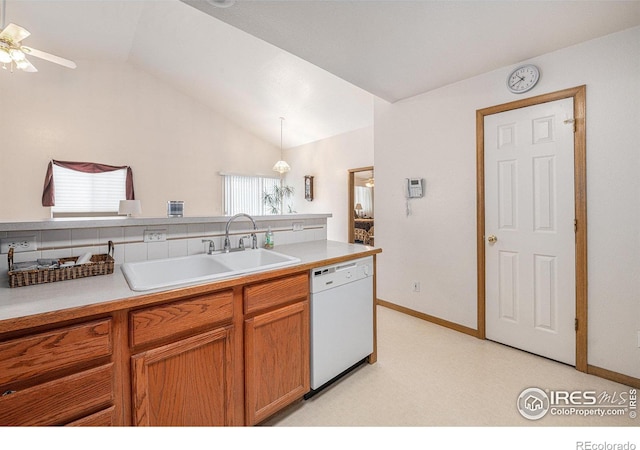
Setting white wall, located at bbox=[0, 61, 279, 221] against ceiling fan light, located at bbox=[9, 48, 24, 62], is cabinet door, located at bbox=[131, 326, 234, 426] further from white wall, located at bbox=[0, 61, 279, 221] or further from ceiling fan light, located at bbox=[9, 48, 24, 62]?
white wall, located at bbox=[0, 61, 279, 221]

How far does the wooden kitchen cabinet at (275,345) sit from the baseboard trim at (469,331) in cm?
172

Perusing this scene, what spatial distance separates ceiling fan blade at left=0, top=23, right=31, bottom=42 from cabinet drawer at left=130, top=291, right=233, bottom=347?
2.81 meters

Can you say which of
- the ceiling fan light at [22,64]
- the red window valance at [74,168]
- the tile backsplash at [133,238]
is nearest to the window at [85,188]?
the red window valance at [74,168]

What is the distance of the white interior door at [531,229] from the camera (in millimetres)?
2064

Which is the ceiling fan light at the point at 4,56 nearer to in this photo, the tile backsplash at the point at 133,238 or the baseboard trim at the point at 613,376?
the tile backsplash at the point at 133,238

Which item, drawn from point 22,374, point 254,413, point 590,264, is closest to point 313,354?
point 254,413

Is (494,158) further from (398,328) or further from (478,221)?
(398,328)

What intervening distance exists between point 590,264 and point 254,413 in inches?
93.1

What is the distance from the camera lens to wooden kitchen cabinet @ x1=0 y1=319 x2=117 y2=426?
0.86 meters

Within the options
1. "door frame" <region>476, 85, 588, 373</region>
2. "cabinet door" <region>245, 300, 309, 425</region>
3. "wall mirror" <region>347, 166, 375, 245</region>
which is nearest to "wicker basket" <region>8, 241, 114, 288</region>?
"cabinet door" <region>245, 300, 309, 425</region>

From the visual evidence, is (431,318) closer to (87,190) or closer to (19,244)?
(19,244)

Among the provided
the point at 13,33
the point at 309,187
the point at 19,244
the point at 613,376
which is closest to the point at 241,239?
the point at 19,244

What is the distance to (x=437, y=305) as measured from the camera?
2828mm

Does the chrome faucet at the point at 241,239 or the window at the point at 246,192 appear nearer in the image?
the chrome faucet at the point at 241,239
